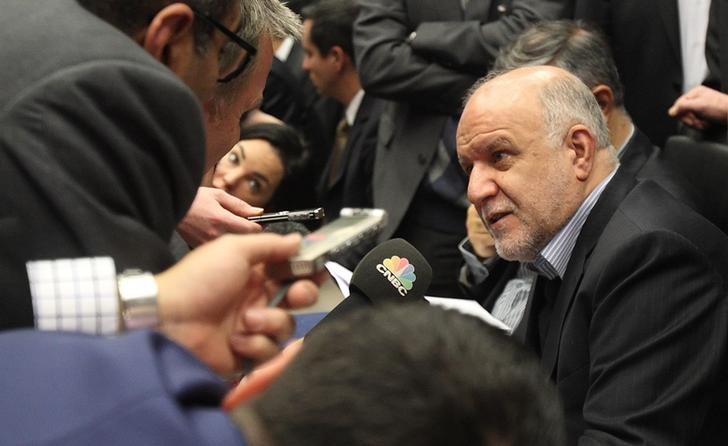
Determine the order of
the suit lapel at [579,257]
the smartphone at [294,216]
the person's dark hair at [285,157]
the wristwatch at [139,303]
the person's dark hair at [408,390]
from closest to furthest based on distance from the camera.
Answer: the person's dark hair at [408,390]
the wristwatch at [139,303]
the smartphone at [294,216]
the suit lapel at [579,257]
the person's dark hair at [285,157]

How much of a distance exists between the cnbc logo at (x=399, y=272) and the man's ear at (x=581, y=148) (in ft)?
1.70

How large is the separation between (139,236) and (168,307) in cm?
14

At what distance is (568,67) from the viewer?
293cm

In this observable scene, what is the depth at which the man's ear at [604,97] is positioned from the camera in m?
2.88

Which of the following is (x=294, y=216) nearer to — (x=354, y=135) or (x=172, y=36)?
(x=172, y=36)

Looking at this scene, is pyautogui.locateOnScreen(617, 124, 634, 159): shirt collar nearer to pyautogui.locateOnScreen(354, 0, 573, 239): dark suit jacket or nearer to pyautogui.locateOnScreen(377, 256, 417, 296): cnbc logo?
pyautogui.locateOnScreen(354, 0, 573, 239): dark suit jacket

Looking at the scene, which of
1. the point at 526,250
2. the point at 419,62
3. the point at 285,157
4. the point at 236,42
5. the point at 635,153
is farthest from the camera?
the point at 285,157

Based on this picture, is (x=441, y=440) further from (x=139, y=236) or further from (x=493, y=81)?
(x=493, y=81)

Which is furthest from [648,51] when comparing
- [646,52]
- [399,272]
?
[399,272]

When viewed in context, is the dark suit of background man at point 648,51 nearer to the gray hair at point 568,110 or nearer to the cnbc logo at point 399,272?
the gray hair at point 568,110

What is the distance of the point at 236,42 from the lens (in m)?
1.44

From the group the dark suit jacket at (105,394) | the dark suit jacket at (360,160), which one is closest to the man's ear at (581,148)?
the dark suit jacket at (105,394)

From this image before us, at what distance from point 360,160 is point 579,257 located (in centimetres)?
185

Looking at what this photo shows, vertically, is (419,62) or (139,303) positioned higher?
(139,303)
